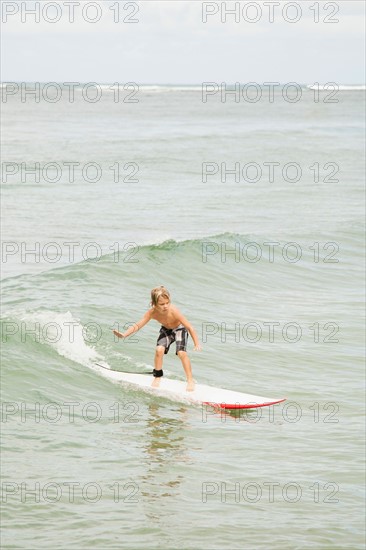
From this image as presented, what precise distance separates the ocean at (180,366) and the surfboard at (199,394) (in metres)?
0.15

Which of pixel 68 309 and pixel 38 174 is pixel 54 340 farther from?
pixel 38 174

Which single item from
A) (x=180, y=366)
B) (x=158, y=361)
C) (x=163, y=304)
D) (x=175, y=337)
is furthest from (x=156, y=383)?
(x=180, y=366)

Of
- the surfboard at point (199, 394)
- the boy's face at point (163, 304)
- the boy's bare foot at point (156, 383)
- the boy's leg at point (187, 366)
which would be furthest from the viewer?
the boy's bare foot at point (156, 383)

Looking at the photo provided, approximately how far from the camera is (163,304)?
13.1 metres

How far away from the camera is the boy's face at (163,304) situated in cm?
1291

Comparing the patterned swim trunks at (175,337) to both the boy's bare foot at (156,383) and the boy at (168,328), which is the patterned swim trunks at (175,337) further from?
the boy's bare foot at (156,383)

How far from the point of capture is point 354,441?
12.6 meters

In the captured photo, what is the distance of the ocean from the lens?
405 inches

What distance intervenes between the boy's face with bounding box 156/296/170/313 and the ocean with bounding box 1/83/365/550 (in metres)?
1.47

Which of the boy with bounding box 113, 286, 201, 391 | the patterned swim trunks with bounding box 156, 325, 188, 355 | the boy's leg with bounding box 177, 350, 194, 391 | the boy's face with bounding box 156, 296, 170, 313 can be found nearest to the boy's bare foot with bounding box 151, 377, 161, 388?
the boy with bounding box 113, 286, 201, 391

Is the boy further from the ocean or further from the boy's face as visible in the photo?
the ocean

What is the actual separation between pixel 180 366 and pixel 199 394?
2327 millimetres

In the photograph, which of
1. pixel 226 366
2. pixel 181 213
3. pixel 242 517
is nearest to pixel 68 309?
pixel 226 366

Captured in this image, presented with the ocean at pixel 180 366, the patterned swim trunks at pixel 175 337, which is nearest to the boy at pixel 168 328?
the patterned swim trunks at pixel 175 337
